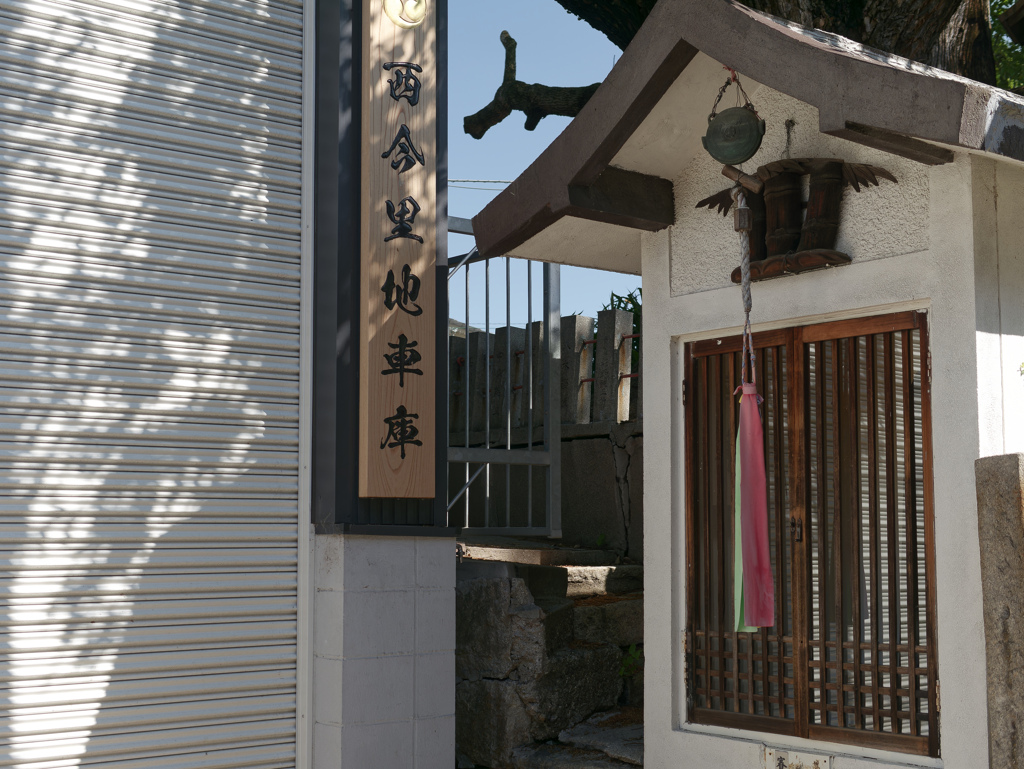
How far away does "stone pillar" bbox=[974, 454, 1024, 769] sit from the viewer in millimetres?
4148

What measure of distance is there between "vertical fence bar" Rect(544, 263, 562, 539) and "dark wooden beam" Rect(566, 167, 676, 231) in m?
2.46

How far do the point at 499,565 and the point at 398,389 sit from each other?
1712 mm

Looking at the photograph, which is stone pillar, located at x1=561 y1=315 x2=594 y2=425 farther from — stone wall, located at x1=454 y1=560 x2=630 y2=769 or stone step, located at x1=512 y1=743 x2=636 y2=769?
stone step, located at x1=512 y1=743 x2=636 y2=769

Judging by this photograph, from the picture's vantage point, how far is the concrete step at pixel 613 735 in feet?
21.3

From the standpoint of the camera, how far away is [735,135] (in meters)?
5.38

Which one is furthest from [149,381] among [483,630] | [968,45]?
[968,45]

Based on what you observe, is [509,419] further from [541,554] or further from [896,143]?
[896,143]

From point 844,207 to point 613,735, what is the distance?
3676 millimetres

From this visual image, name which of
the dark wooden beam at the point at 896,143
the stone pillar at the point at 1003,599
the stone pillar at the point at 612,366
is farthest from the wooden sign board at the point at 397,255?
the stone pillar at the point at 1003,599

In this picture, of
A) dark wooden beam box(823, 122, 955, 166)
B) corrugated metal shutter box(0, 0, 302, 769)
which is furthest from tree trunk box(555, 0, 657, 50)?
dark wooden beam box(823, 122, 955, 166)

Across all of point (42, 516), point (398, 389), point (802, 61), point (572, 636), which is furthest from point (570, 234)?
point (42, 516)

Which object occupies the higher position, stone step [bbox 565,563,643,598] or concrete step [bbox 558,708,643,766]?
stone step [bbox 565,563,643,598]

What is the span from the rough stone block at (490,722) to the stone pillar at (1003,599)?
3364 millimetres

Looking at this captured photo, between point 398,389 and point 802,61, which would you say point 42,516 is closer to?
point 398,389
